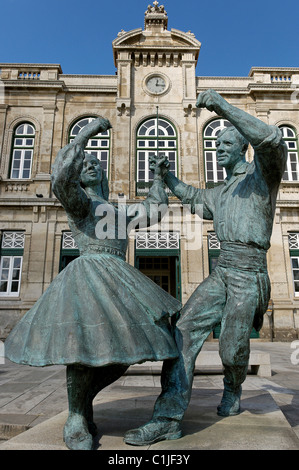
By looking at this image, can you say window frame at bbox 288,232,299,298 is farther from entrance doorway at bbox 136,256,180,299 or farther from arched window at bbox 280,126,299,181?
entrance doorway at bbox 136,256,180,299

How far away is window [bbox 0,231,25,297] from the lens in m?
14.1

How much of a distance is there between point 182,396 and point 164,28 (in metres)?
18.8

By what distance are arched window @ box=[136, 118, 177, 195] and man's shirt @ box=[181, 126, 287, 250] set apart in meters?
12.8

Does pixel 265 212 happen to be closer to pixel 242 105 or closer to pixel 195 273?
pixel 195 273

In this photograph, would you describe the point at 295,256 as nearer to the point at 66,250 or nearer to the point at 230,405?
the point at 66,250

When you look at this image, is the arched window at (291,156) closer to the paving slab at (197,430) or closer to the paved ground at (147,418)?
the paved ground at (147,418)

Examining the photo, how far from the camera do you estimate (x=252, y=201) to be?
2578 mm

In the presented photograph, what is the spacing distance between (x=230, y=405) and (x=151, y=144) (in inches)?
566

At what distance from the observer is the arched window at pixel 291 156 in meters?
15.8

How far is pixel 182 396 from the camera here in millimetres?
2254

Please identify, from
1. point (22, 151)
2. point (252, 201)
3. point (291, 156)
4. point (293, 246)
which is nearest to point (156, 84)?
point (22, 151)

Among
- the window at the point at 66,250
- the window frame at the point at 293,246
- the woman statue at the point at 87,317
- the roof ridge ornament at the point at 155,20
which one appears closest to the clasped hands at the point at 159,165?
the woman statue at the point at 87,317

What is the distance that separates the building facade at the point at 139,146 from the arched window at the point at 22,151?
1.8 inches
